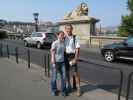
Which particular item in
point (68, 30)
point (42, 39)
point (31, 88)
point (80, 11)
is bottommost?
point (31, 88)

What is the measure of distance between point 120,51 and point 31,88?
8.83 m

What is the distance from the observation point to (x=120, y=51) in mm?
15734

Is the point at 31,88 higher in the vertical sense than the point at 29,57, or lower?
lower

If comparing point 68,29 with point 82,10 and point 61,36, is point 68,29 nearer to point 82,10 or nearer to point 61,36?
point 61,36

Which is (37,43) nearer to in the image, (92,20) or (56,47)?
(92,20)

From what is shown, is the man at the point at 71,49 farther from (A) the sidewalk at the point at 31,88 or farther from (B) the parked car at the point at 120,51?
(B) the parked car at the point at 120,51

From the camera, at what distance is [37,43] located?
2697cm

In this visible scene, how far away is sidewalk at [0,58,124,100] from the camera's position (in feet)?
22.5

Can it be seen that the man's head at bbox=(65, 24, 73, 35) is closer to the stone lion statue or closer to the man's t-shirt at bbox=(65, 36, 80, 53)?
the man's t-shirt at bbox=(65, 36, 80, 53)

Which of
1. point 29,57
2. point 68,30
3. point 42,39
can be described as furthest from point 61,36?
point 42,39

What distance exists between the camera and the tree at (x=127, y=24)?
28.9 metres

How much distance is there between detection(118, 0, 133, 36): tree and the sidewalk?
20024mm

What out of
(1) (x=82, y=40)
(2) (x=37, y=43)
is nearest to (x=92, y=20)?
(1) (x=82, y=40)

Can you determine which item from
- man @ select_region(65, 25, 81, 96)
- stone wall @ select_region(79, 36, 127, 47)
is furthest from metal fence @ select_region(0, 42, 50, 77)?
stone wall @ select_region(79, 36, 127, 47)
